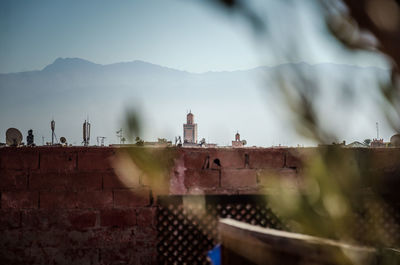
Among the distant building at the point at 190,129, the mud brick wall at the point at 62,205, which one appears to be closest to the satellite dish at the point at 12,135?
the mud brick wall at the point at 62,205

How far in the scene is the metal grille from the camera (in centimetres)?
266

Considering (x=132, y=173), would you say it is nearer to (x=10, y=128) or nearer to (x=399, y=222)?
(x=399, y=222)

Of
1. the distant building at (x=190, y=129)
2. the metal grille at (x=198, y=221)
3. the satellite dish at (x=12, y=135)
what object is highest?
the distant building at (x=190, y=129)

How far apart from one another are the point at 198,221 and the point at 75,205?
94cm

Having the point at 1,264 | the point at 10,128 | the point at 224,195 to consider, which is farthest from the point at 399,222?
the point at 10,128

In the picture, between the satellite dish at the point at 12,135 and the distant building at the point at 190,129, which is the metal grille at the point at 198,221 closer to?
the satellite dish at the point at 12,135

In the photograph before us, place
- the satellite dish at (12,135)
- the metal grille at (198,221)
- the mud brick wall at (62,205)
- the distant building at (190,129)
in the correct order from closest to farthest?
1. the mud brick wall at (62,205)
2. the metal grille at (198,221)
3. the satellite dish at (12,135)
4. the distant building at (190,129)

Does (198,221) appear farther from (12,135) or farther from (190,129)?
(190,129)

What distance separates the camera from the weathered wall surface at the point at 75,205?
2535 millimetres

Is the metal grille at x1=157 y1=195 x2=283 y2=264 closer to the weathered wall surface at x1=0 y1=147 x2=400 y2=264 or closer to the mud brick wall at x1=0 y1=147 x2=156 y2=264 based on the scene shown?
the weathered wall surface at x1=0 y1=147 x2=400 y2=264

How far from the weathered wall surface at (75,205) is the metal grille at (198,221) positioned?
13 cm

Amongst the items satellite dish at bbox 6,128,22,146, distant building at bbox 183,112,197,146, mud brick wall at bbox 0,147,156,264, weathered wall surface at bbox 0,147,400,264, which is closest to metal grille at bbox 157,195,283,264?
weathered wall surface at bbox 0,147,400,264

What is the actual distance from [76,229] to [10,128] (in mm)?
14794

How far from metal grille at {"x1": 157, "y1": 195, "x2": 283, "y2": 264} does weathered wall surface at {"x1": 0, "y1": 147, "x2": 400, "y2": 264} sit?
134 mm
